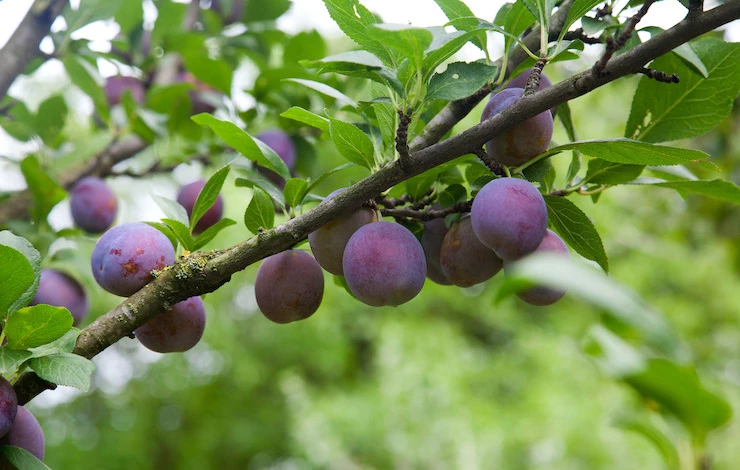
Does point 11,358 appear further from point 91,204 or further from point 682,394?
point 91,204

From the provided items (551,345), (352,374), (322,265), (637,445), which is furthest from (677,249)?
(322,265)

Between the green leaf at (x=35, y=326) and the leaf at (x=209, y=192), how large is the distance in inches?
4.8

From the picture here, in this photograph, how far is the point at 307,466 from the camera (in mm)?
3371

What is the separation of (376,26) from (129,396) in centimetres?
393

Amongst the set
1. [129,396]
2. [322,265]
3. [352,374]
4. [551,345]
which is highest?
[322,265]

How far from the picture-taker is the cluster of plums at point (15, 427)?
393 mm

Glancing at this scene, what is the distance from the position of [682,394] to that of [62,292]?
64cm

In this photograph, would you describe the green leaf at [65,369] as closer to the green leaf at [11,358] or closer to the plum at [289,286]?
the green leaf at [11,358]

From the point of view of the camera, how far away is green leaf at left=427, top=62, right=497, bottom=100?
42cm

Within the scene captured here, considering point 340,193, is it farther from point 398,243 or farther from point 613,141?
point 613,141

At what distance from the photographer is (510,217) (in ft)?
1.30

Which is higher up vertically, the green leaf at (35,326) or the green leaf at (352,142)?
the green leaf at (352,142)

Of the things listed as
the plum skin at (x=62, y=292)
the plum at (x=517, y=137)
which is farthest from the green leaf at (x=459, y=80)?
the plum skin at (x=62, y=292)

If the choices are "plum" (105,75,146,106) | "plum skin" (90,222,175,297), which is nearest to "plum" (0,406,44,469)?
"plum skin" (90,222,175,297)
